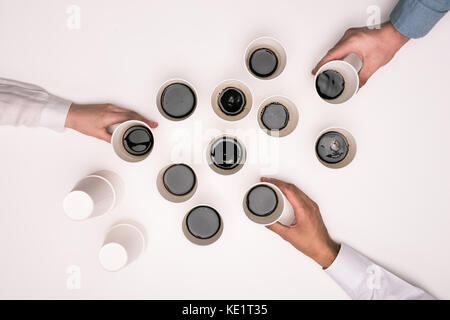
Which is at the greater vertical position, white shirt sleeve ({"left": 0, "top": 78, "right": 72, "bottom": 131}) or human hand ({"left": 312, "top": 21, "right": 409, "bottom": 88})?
human hand ({"left": 312, "top": 21, "right": 409, "bottom": 88})

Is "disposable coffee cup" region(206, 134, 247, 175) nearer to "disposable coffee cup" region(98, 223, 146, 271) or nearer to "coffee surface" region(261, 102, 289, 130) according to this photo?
"coffee surface" region(261, 102, 289, 130)

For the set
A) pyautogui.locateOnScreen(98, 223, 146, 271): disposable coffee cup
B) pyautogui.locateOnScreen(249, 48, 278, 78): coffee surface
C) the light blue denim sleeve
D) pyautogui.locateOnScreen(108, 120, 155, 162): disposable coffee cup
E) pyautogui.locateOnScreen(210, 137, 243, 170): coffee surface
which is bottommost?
pyautogui.locateOnScreen(98, 223, 146, 271): disposable coffee cup

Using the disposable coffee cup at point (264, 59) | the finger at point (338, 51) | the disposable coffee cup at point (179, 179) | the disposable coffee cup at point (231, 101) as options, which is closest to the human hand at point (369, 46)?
the finger at point (338, 51)

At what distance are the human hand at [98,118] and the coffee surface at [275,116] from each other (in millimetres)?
313

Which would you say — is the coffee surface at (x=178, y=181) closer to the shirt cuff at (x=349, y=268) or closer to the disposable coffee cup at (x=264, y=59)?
the disposable coffee cup at (x=264, y=59)

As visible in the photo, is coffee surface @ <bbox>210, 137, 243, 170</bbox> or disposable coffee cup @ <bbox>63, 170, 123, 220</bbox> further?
coffee surface @ <bbox>210, 137, 243, 170</bbox>

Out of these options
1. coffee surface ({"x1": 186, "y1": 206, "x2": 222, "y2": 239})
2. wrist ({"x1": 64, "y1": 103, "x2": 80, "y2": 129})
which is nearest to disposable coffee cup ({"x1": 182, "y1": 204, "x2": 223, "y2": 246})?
coffee surface ({"x1": 186, "y1": 206, "x2": 222, "y2": 239})

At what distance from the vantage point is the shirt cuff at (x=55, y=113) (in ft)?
3.09

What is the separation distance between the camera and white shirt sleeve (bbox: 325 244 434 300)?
3.07ft

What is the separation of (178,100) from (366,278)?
0.75 metres

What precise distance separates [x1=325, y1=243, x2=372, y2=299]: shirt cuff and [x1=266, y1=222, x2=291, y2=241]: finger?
0.16 metres

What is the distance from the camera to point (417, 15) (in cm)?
86

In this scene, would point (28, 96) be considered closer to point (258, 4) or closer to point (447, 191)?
point (258, 4)
